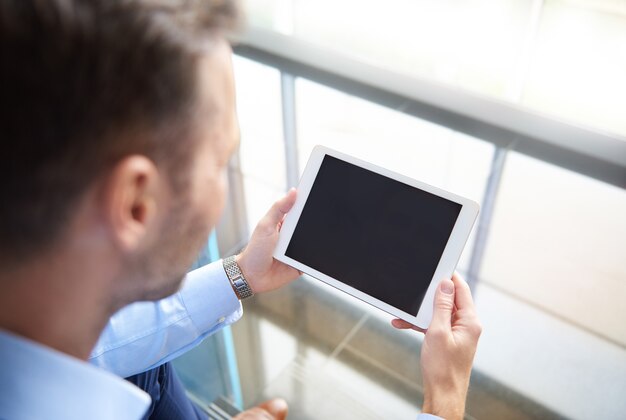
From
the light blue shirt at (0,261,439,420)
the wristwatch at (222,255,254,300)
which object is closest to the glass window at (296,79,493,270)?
the wristwatch at (222,255,254,300)

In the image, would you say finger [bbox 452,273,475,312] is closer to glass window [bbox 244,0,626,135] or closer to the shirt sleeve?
the shirt sleeve

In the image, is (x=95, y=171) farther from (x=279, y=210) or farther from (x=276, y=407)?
(x=276, y=407)

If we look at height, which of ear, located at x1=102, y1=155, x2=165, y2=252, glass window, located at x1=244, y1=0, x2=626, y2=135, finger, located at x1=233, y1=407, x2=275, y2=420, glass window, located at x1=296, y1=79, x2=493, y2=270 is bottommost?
finger, located at x1=233, y1=407, x2=275, y2=420

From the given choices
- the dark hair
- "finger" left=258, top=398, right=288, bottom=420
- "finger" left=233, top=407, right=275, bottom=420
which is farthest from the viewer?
"finger" left=258, top=398, right=288, bottom=420

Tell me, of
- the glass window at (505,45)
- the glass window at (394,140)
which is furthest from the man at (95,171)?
the glass window at (505,45)

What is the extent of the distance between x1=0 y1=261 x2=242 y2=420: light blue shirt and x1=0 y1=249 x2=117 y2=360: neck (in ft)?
0.06

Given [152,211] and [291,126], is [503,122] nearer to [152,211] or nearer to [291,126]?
[291,126]

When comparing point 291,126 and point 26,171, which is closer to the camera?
point 26,171

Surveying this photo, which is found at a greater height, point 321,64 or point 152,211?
point 152,211

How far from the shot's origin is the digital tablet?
98 cm

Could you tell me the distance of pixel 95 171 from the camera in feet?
1.66

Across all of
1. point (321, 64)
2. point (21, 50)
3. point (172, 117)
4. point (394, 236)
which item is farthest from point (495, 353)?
point (321, 64)

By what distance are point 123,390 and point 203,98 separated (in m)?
0.35

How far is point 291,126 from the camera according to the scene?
2.49 meters
